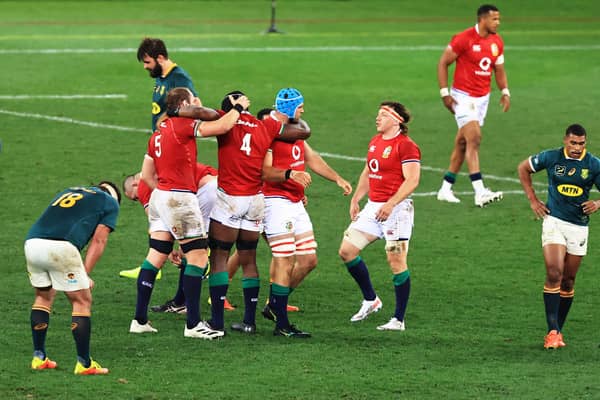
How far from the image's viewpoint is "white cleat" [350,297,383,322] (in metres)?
15.2

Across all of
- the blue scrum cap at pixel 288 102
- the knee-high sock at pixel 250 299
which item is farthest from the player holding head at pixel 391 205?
the knee-high sock at pixel 250 299

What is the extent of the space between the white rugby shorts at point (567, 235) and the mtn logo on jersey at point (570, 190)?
0.28 m

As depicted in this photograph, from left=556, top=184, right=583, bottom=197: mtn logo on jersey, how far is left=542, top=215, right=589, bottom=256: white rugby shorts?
28 cm

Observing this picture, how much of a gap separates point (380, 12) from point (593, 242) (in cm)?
2637

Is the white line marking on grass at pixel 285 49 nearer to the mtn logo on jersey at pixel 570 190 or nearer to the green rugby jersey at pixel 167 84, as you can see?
the green rugby jersey at pixel 167 84

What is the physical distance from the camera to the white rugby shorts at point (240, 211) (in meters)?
14.3

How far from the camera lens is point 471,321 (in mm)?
15125

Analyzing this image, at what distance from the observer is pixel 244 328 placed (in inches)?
573

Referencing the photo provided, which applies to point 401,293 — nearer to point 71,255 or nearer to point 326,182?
point 71,255

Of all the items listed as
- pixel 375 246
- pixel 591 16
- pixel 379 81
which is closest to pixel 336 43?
pixel 379 81

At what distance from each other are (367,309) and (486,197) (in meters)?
6.29

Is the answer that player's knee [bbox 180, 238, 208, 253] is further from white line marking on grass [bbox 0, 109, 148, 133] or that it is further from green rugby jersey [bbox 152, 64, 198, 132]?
white line marking on grass [bbox 0, 109, 148, 133]

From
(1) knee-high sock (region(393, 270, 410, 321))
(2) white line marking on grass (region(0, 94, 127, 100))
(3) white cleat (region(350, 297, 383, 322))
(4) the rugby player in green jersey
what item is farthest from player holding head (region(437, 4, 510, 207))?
(2) white line marking on grass (region(0, 94, 127, 100))

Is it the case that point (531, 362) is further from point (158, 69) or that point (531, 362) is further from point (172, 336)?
point (158, 69)
